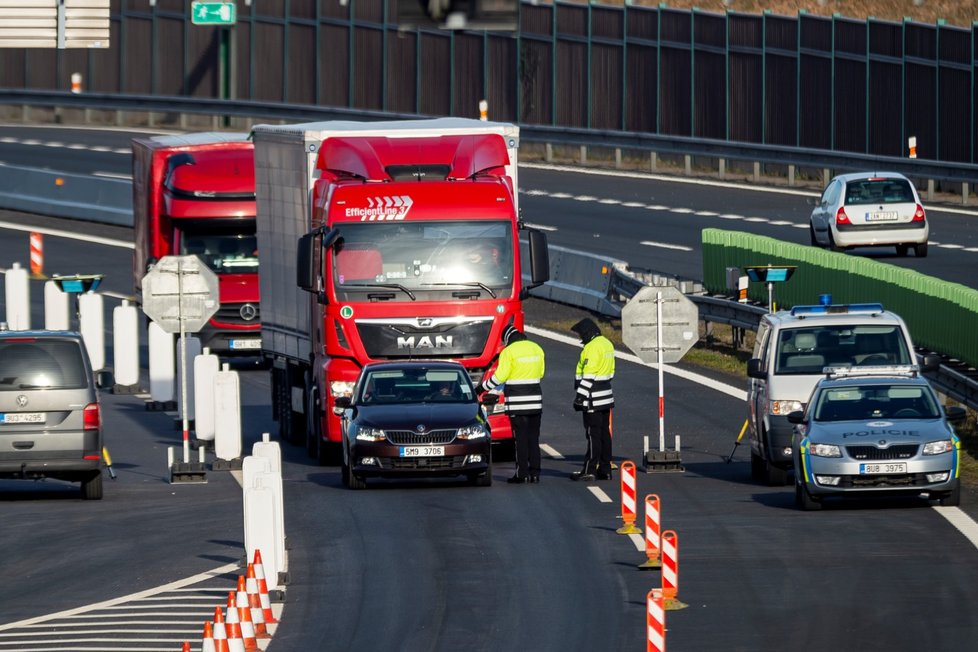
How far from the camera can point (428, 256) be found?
27391 mm

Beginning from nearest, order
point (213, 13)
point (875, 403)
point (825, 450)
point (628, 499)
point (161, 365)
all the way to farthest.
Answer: point (628, 499) < point (825, 450) < point (875, 403) < point (161, 365) < point (213, 13)

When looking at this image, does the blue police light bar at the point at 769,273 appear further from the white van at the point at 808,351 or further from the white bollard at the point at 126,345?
the white bollard at the point at 126,345

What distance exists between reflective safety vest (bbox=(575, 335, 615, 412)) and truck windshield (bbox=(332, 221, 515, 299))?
6.43 feet

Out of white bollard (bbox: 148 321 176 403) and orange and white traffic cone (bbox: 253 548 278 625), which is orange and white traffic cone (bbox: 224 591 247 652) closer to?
orange and white traffic cone (bbox: 253 548 278 625)

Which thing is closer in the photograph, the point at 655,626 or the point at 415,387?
the point at 655,626

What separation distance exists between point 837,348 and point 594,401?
2.72 metres

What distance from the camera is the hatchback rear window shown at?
24312 mm

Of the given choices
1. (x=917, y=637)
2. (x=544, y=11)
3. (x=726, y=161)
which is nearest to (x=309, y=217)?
(x=917, y=637)

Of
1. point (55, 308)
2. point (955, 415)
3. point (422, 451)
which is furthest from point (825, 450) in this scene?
point (55, 308)

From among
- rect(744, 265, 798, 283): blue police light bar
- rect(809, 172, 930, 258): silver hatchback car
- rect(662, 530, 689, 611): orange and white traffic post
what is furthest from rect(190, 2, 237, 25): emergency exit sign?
rect(662, 530, 689, 611): orange and white traffic post

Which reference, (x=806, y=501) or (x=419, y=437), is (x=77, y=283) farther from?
(x=806, y=501)

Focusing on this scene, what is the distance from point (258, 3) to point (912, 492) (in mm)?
50663

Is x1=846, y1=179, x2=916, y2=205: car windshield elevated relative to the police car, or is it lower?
elevated

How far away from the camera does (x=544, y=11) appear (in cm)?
6341
